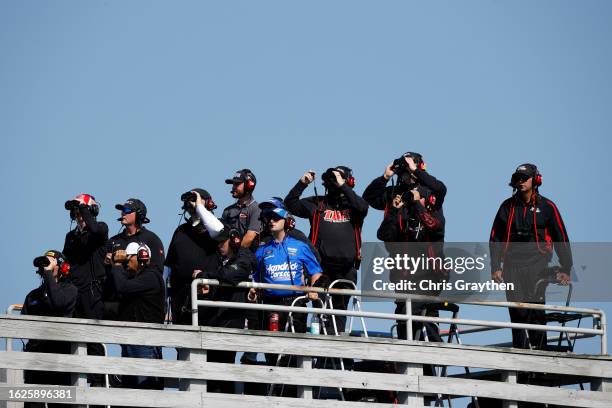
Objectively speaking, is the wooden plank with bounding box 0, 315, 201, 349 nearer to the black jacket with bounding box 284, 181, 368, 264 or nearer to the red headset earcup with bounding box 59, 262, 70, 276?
the red headset earcup with bounding box 59, 262, 70, 276

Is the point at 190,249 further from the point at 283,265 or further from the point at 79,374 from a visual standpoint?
the point at 79,374

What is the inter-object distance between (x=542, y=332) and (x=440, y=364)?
5.69 ft

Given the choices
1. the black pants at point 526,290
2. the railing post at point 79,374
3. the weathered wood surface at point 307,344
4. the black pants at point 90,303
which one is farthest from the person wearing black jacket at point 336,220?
the railing post at point 79,374

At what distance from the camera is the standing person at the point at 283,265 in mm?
20875

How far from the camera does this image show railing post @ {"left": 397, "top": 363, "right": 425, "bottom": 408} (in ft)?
68.0

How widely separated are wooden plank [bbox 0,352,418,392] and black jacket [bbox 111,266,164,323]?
77 centimetres

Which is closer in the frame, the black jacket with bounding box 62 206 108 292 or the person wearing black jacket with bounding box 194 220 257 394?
the person wearing black jacket with bounding box 194 220 257 394

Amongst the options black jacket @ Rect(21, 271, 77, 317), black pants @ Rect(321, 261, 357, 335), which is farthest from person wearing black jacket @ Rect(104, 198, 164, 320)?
black pants @ Rect(321, 261, 357, 335)

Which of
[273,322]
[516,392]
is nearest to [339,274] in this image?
[273,322]

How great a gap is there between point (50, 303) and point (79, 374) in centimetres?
98

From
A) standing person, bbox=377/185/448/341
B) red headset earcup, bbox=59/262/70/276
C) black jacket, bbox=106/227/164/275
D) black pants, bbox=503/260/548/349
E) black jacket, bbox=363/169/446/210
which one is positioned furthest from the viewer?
black jacket, bbox=363/169/446/210

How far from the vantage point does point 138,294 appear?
20.1m

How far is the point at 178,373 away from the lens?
19.7 m

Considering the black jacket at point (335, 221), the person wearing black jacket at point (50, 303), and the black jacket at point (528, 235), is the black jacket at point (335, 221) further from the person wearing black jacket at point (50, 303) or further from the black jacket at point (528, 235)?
the person wearing black jacket at point (50, 303)
